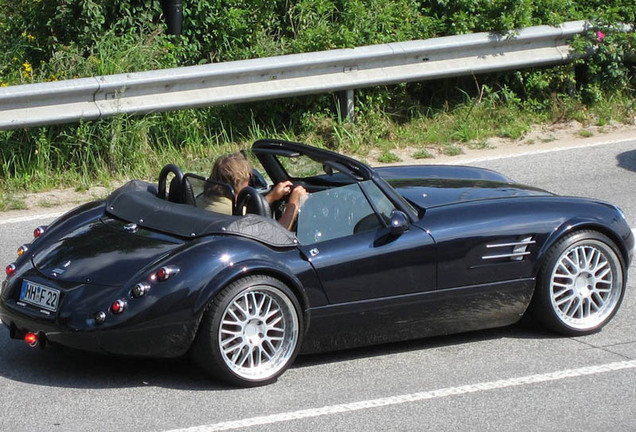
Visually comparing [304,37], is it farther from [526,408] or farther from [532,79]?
[526,408]

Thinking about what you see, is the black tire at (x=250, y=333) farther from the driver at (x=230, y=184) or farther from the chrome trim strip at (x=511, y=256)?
the chrome trim strip at (x=511, y=256)

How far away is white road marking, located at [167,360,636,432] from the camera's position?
17.3 feet

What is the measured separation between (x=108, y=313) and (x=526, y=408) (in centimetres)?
220

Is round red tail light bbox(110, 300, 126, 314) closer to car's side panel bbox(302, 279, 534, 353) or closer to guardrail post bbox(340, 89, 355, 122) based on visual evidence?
car's side panel bbox(302, 279, 534, 353)

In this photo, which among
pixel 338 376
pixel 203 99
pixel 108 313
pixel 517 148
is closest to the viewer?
pixel 108 313

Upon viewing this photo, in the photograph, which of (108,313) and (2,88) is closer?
(108,313)

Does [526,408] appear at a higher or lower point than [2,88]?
lower

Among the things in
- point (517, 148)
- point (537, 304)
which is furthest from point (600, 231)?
point (517, 148)

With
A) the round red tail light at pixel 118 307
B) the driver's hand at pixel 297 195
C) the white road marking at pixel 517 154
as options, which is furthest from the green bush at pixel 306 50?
the round red tail light at pixel 118 307

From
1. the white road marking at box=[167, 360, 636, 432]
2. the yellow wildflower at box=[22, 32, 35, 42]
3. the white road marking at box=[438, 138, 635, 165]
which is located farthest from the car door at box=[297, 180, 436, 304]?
the yellow wildflower at box=[22, 32, 35, 42]

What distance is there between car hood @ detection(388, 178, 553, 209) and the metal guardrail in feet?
13.6

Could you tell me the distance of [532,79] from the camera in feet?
41.5

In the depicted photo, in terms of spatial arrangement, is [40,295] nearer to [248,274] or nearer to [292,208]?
[248,274]

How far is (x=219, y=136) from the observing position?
11633 millimetres
